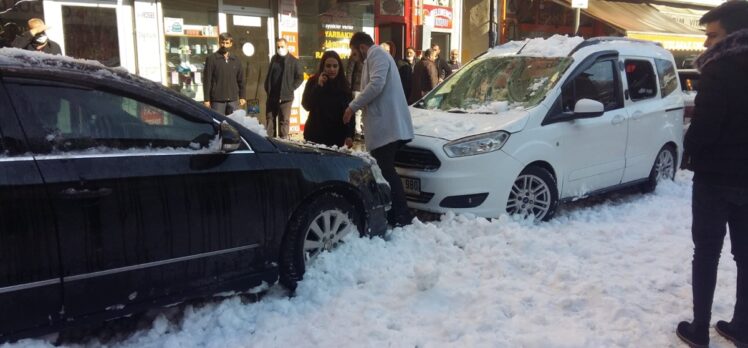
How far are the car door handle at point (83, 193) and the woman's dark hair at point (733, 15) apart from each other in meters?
3.33

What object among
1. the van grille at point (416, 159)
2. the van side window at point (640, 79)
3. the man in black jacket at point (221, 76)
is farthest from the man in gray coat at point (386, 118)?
the man in black jacket at point (221, 76)

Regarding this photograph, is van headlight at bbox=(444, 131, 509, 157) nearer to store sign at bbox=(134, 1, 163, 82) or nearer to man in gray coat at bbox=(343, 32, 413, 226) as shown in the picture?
man in gray coat at bbox=(343, 32, 413, 226)

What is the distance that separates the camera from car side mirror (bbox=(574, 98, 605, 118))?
19.3ft

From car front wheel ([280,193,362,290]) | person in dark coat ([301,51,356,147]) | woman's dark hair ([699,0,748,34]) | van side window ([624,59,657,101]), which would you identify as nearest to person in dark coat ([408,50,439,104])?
van side window ([624,59,657,101])

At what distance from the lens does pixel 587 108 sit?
19.3ft

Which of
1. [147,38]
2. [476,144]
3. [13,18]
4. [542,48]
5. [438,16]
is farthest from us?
[438,16]

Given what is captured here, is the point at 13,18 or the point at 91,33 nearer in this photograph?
the point at 13,18

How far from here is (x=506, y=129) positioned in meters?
5.57

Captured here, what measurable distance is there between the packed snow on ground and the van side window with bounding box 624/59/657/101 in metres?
2.17

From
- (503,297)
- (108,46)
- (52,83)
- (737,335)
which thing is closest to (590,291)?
(503,297)

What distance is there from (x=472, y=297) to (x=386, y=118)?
2.10 meters

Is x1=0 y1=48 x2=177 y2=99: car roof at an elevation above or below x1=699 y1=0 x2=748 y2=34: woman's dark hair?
below

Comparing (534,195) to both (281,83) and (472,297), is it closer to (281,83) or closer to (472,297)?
(472,297)

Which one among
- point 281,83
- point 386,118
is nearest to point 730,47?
point 386,118
